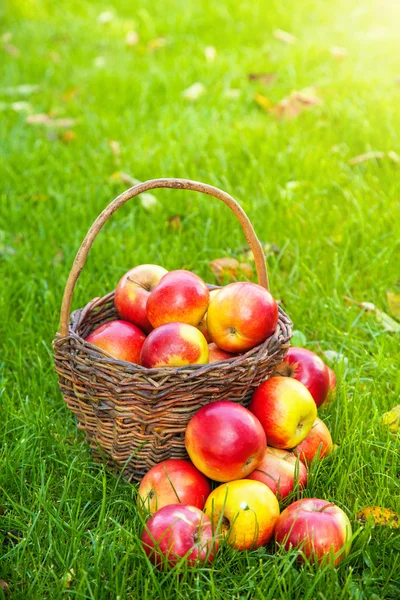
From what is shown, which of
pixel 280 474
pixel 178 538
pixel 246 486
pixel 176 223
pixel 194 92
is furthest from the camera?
pixel 194 92

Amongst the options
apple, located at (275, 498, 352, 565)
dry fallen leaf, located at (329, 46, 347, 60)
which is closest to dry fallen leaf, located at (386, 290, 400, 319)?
apple, located at (275, 498, 352, 565)

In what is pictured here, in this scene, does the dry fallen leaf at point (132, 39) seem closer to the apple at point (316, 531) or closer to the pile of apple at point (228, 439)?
the pile of apple at point (228, 439)

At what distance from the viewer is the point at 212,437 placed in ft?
5.80

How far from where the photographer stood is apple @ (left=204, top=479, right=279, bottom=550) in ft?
5.57

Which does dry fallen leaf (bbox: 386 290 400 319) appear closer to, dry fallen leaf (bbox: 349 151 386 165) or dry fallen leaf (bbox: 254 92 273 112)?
dry fallen leaf (bbox: 349 151 386 165)

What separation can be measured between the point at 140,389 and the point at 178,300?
12.9 inches

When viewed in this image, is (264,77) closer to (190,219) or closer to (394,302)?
(190,219)

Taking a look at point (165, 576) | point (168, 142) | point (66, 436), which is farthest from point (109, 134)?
A: point (165, 576)

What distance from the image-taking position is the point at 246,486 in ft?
5.72

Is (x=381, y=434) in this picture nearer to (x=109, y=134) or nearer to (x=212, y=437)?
(x=212, y=437)

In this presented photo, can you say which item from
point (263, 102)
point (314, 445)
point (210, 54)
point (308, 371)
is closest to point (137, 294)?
point (308, 371)

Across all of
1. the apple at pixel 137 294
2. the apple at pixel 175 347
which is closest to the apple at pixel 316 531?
the apple at pixel 175 347

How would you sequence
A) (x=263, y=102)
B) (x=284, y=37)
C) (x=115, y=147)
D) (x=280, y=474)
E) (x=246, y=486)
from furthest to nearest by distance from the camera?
(x=284, y=37) < (x=263, y=102) < (x=115, y=147) < (x=280, y=474) < (x=246, y=486)

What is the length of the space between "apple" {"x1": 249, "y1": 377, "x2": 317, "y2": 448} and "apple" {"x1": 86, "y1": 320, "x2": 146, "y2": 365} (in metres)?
0.37
